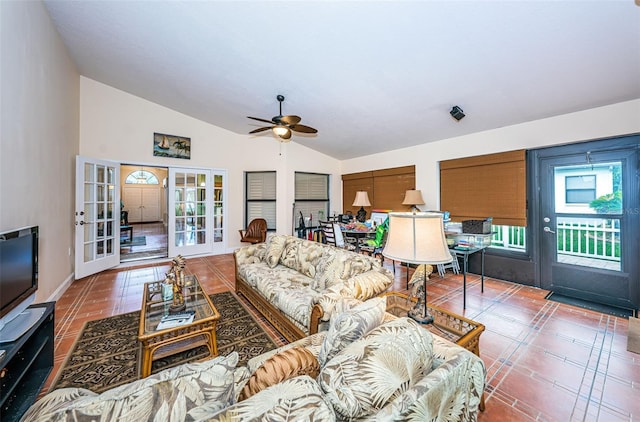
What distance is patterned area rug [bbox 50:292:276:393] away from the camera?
6.20 feet

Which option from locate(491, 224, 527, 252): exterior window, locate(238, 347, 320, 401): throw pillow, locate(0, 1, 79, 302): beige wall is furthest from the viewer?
locate(491, 224, 527, 252): exterior window

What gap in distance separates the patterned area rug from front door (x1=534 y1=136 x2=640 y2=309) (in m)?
4.00

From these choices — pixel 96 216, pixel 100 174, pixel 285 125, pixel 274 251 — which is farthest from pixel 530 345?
pixel 100 174

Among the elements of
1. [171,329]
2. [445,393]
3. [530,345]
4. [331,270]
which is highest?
[331,270]

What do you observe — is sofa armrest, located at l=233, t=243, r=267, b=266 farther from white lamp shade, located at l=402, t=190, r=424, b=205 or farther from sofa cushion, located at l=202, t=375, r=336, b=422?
white lamp shade, located at l=402, t=190, r=424, b=205

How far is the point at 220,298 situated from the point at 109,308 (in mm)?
1254

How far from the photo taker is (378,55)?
2.81m

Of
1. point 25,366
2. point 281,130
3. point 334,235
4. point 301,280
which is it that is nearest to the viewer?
point 25,366

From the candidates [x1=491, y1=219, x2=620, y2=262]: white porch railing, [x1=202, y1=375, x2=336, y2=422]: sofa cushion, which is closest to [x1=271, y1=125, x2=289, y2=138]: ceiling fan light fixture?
[x1=202, y1=375, x2=336, y2=422]: sofa cushion

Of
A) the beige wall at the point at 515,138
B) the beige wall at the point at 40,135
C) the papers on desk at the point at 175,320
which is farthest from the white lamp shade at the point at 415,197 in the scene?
the beige wall at the point at 40,135

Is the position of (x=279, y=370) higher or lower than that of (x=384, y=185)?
lower

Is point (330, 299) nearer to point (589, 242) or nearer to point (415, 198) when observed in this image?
point (415, 198)

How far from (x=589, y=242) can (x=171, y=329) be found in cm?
486

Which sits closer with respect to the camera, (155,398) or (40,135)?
(155,398)
